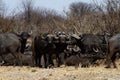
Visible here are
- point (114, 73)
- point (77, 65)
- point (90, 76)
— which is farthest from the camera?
point (77, 65)

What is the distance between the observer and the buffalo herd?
18359 millimetres

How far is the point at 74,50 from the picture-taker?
1916 cm

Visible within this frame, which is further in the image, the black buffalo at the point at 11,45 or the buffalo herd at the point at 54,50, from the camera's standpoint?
the buffalo herd at the point at 54,50

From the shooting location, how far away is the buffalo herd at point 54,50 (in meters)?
18.4

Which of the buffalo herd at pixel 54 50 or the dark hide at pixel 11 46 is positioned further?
the buffalo herd at pixel 54 50

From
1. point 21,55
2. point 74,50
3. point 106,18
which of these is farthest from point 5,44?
point 106,18

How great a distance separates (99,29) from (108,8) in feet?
4.63

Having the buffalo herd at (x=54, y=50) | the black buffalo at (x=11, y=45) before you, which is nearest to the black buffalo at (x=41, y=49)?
the buffalo herd at (x=54, y=50)

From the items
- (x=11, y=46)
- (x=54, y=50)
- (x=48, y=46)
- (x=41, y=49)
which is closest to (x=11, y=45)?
(x=11, y=46)

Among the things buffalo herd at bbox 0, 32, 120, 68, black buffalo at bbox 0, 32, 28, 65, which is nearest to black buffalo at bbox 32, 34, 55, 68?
buffalo herd at bbox 0, 32, 120, 68

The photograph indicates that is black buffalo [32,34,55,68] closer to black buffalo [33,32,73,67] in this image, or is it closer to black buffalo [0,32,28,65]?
black buffalo [33,32,73,67]

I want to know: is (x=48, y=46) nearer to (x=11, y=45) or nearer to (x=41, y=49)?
(x=41, y=49)

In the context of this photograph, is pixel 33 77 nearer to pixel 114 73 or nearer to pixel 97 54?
pixel 114 73

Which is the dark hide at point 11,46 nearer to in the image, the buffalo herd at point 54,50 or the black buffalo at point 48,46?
the buffalo herd at point 54,50
